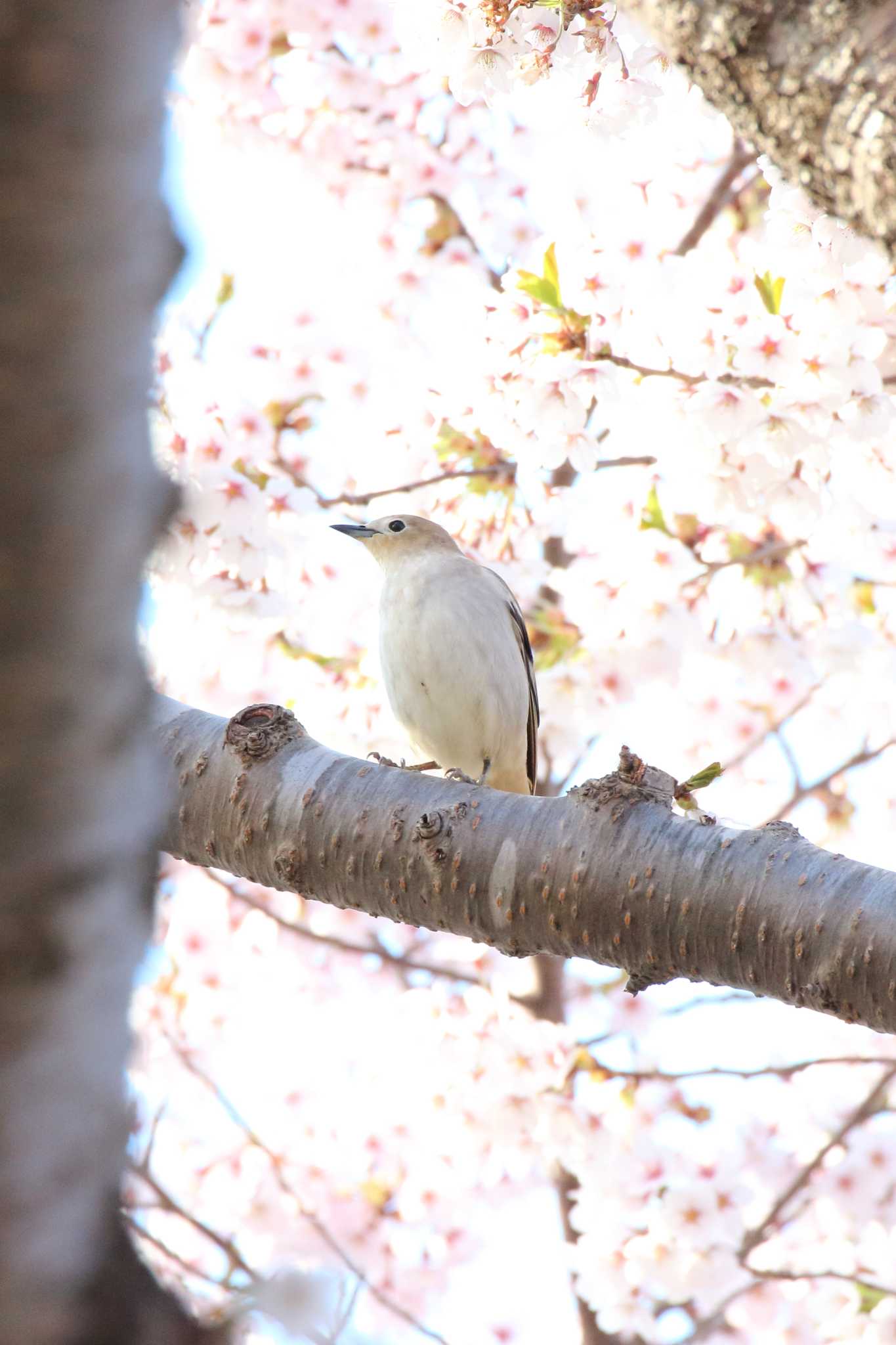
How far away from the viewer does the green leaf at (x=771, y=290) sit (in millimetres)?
4355

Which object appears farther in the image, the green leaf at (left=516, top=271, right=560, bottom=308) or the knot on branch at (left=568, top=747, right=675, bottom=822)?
the green leaf at (left=516, top=271, right=560, bottom=308)

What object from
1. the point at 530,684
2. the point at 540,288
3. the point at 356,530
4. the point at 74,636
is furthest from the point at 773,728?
the point at 74,636

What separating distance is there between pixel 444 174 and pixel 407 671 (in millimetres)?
2483

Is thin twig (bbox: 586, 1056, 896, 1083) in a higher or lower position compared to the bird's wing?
lower

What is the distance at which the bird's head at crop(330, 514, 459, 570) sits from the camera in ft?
18.0

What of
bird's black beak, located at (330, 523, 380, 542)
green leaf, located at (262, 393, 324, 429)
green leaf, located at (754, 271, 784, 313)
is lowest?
bird's black beak, located at (330, 523, 380, 542)

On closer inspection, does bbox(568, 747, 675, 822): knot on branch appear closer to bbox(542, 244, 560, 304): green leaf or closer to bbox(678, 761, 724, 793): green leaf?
bbox(678, 761, 724, 793): green leaf

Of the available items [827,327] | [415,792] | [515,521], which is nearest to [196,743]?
[415,792]

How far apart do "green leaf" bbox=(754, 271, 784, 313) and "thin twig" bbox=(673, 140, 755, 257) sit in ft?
4.74

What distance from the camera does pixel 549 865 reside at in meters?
2.40

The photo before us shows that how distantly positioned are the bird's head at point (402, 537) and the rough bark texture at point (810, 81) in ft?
12.7

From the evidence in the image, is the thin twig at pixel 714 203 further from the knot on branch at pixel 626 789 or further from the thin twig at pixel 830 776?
the knot on branch at pixel 626 789

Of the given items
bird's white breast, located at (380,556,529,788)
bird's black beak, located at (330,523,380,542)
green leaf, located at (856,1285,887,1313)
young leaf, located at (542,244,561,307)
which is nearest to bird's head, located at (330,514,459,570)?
bird's black beak, located at (330,523,380,542)

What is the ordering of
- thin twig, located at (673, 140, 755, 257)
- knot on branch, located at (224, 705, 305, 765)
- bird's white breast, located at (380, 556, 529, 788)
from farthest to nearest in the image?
thin twig, located at (673, 140, 755, 257) < bird's white breast, located at (380, 556, 529, 788) < knot on branch, located at (224, 705, 305, 765)
